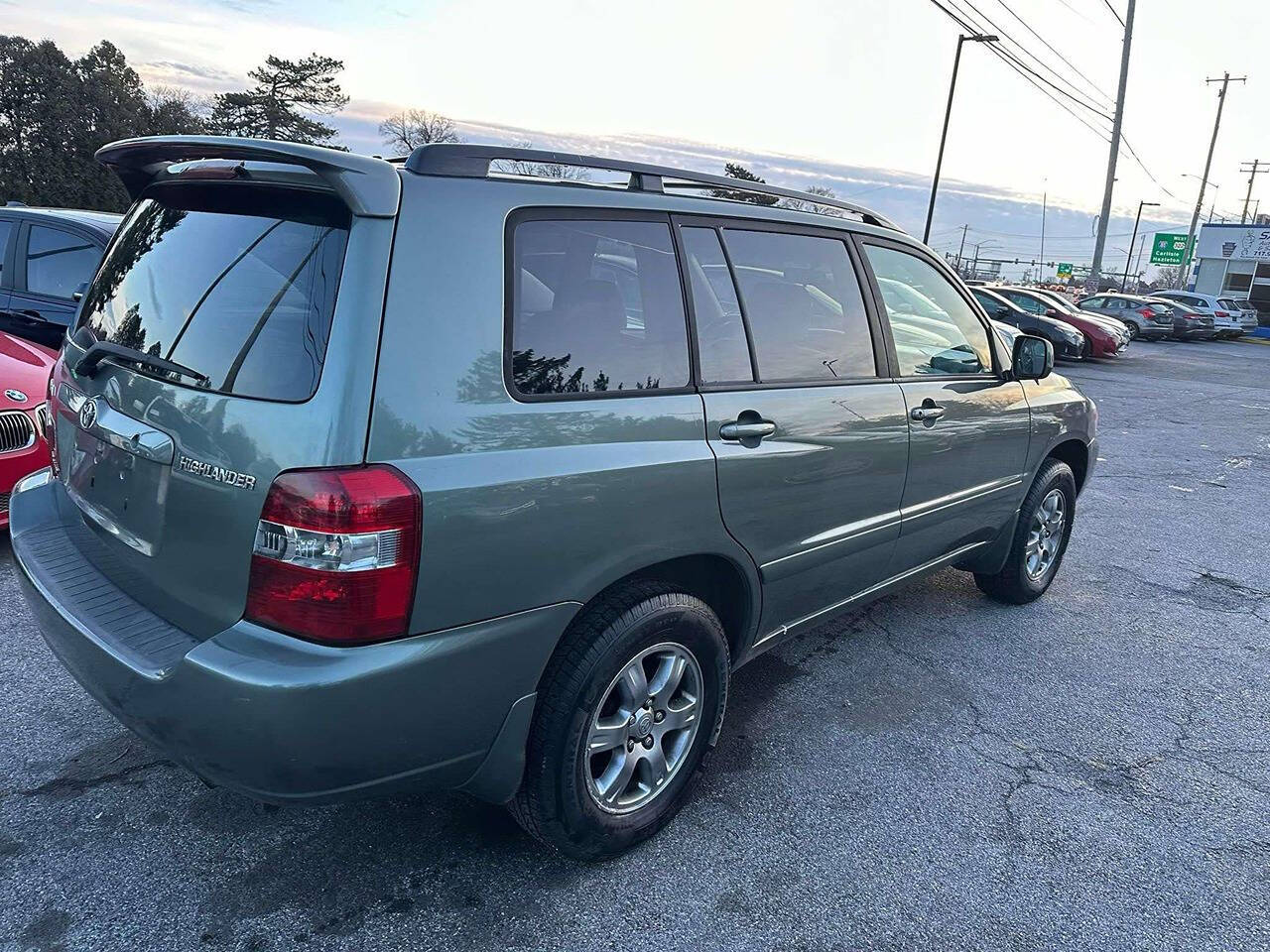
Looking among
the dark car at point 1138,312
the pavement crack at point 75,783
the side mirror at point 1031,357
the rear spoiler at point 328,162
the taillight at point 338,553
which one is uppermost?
the dark car at point 1138,312

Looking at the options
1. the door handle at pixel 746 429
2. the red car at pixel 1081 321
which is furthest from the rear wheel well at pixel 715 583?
the red car at pixel 1081 321

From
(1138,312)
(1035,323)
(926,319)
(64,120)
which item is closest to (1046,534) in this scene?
(926,319)

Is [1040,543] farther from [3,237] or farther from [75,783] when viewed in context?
[3,237]

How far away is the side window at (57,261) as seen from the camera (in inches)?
239

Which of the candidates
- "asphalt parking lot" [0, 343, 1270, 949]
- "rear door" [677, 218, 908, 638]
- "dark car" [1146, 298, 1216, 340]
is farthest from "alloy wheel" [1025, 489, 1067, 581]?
"dark car" [1146, 298, 1216, 340]

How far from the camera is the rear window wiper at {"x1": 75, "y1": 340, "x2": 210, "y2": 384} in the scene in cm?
212

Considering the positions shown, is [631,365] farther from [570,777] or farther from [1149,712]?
[1149,712]

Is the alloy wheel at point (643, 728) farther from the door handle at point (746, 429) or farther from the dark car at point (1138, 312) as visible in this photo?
the dark car at point (1138, 312)

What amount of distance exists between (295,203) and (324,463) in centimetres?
71

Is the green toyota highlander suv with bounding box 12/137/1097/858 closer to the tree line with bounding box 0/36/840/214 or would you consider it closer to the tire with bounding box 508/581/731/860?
the tire with bounding box 508/581/731/860

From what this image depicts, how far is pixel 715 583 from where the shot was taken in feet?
9.07

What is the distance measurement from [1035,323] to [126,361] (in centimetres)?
1920

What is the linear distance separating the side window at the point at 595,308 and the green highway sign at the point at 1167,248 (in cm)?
7031

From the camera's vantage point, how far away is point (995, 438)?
3.90 m
